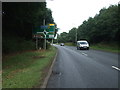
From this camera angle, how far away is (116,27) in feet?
141

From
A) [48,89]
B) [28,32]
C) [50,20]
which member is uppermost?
[50,20]

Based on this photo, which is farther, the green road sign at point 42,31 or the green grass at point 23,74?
the green road sign at point 42,31

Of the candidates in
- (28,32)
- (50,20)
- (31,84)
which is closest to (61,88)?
(31,84)

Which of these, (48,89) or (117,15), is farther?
(117,15)

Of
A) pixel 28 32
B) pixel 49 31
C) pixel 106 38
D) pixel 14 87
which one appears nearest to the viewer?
pixel 14 87

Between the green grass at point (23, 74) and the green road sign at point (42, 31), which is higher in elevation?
the green road sign at point (42, 31)

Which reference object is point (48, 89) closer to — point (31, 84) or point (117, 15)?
point (31, 84)

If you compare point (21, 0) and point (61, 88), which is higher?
point (21, 0)

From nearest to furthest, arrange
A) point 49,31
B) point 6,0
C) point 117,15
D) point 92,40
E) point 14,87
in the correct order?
point 14,87
point 6,0
point 49,31
point 117,15
point 92,40

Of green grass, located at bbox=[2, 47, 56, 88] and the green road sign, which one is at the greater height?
the green road sign

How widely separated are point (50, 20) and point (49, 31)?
29.0 ft

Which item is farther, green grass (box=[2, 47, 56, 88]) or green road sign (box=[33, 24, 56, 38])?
green road sign (box=[33, 24, 56, 38])

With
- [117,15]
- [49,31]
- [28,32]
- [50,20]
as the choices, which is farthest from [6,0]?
[117,15]

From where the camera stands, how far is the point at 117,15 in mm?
42344
